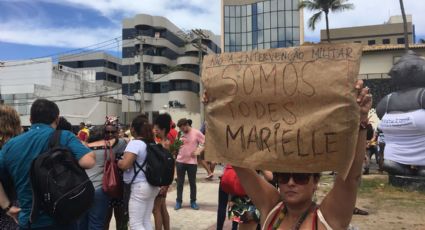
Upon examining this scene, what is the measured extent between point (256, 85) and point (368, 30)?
59747mm

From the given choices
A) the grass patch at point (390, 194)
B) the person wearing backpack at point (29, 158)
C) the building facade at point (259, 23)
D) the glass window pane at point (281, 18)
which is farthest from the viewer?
the glass window pane at point (281, 18)

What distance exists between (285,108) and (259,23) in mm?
51294

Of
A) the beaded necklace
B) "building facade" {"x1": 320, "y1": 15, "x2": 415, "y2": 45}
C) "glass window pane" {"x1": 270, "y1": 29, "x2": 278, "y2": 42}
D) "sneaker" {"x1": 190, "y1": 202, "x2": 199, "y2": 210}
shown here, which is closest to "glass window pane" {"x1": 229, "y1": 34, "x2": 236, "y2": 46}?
"glass window pane" {"x1": 270, "y1": 29, "x2": 278, "y2": 42}

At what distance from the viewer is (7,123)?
388cm

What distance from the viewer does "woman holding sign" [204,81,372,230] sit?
205 centimetres

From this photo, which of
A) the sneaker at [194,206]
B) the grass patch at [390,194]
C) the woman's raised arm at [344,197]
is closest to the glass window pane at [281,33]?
the grass patch at [390,194]

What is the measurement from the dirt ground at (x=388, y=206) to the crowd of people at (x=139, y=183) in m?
2.67

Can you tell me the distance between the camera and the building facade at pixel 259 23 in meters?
50.0

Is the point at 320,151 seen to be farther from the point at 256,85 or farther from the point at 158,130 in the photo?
the point at 158,130

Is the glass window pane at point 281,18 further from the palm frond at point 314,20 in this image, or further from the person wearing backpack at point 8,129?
the person wearing backpack at point 8,129

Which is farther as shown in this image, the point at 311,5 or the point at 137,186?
the point at 311,5

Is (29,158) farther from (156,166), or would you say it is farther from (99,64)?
(99,64)

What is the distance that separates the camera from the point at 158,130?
5.63 metres

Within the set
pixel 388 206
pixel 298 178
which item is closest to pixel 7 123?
pixel 298 178
